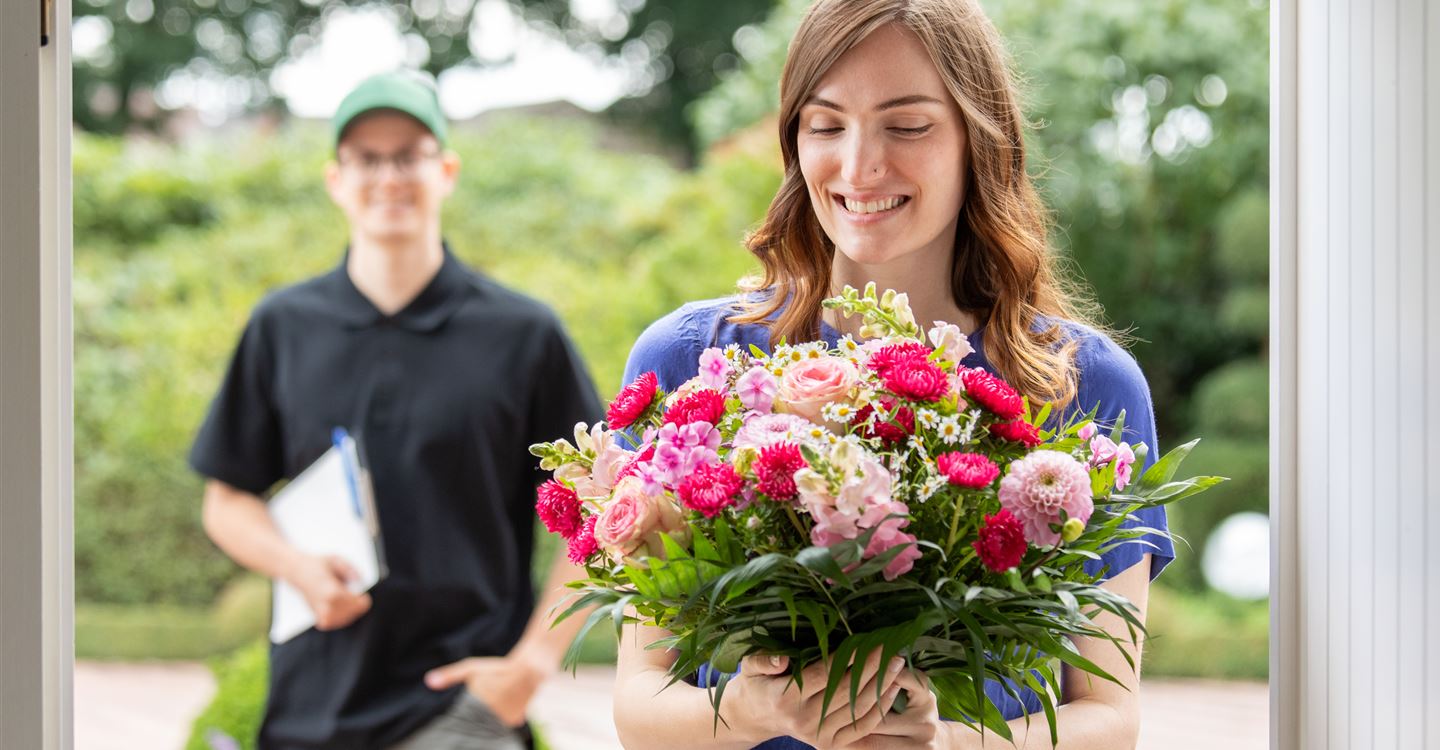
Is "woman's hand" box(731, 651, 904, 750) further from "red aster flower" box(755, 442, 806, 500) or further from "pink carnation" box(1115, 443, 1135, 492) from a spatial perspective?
"pink carnation" box(1115, 443, 1135, 492)

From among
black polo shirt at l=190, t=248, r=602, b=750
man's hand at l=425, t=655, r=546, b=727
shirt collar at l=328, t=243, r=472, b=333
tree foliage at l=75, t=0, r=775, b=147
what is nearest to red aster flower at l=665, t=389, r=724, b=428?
black polo shirt at l=190, t=248, r=602, b=750

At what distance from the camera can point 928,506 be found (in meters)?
1.30

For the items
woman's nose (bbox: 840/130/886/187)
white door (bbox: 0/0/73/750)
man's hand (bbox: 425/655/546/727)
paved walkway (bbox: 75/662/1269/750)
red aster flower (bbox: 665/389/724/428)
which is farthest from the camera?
paved walkway (bbox: 75/662/1269/750)

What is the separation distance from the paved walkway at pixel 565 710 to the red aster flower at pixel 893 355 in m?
4.53

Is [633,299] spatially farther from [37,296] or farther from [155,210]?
[37,296]

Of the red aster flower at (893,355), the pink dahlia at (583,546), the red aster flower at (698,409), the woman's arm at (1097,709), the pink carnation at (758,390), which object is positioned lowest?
the woman's arm at (1097,709)

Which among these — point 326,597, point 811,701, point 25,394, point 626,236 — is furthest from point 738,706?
point 626,236

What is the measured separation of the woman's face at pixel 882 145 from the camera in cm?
156

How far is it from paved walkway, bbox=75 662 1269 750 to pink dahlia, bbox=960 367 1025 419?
4498 mm

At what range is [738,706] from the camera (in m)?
1.38

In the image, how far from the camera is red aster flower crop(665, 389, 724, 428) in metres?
1.33

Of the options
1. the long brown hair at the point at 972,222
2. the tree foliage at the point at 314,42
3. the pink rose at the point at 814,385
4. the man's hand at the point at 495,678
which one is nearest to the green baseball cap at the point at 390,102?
the man's hand at the point at 495,678

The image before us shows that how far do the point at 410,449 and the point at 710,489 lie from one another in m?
2.87

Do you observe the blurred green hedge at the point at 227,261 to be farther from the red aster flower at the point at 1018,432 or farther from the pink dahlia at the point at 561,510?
the red aster flower at the point at 1018,432
